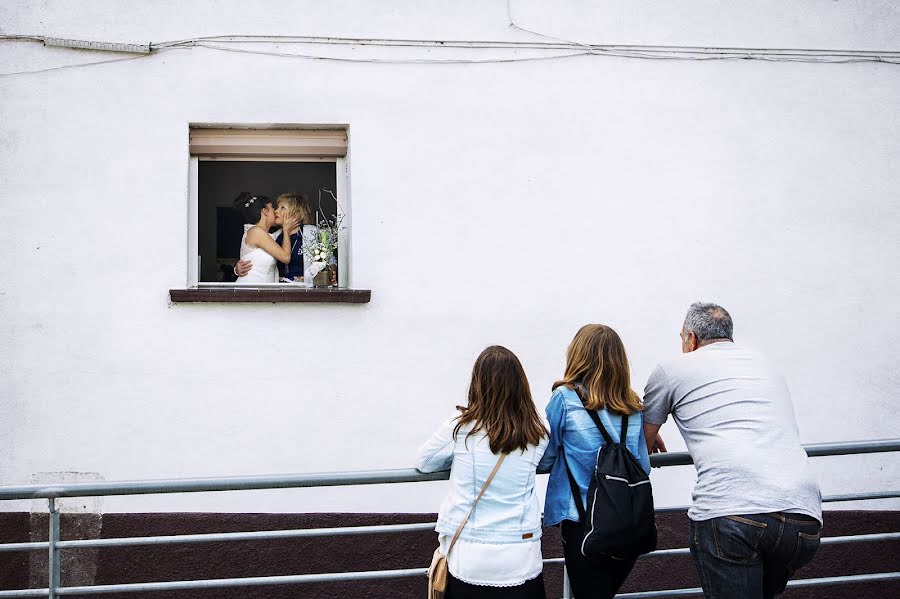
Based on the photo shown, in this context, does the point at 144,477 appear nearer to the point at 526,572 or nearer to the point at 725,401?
the point at 526,572

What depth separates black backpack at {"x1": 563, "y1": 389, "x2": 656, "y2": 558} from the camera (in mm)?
3424

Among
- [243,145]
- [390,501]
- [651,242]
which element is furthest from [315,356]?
[651,242]

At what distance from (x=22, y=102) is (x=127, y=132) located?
0.66m

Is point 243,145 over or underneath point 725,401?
over

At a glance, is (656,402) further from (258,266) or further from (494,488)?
(258,266)

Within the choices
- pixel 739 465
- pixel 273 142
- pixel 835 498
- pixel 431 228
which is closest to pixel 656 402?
pixel 739 465

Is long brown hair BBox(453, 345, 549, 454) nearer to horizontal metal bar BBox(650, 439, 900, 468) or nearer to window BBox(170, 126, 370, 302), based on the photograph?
horizontal metal bar BBox(650, 439, 900, 468)

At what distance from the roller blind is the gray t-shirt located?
9.93 feet

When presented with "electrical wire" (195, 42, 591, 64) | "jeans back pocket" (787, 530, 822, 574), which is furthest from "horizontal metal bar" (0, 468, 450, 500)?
"electrical wire" (195, 42, 591, 64)

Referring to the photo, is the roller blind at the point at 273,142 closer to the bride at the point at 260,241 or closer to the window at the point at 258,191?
the window at the point at 258,191

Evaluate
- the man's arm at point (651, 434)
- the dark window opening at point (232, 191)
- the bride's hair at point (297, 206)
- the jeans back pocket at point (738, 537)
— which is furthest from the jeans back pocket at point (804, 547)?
the bride's hair at point (297, 206)

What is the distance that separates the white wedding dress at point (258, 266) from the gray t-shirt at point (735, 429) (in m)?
3.07

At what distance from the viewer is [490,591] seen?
11.2 feet

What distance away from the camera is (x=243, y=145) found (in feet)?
19.4
